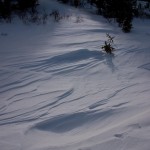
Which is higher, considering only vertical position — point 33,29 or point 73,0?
point 73,0

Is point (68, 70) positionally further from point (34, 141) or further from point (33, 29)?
point (33, 29)

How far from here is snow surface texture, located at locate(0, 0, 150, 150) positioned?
2.56 metres

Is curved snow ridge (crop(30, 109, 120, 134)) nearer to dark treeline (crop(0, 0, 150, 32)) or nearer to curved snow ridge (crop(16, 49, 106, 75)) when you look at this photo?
curved snow ridge (crop(16, 49, 106, 75))

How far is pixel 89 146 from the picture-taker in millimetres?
2363

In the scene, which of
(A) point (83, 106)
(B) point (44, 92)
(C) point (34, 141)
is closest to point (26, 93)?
(B) point (44, 92)

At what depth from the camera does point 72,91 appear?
12.4 ft

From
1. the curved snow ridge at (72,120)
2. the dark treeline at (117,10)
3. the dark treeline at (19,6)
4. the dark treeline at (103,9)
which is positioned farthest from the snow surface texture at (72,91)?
the dark treeline at (19,6)

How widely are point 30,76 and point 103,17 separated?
18.1 ft

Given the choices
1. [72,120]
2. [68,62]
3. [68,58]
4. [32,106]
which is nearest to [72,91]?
[32,106]

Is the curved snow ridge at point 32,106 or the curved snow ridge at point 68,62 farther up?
the curved snow ridge at point 68,62

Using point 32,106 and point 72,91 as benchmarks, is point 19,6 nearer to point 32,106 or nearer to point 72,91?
point 72,91

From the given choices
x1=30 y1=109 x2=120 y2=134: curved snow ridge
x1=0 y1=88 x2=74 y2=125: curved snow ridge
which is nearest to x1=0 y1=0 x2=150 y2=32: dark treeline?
x1=0 y1=88 x2=74 y2=125: curved snow ridge

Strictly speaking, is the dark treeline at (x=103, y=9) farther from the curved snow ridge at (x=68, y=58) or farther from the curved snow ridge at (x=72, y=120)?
the curved snow ridge at (x=72, y=120)

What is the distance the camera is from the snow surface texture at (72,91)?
256cm
